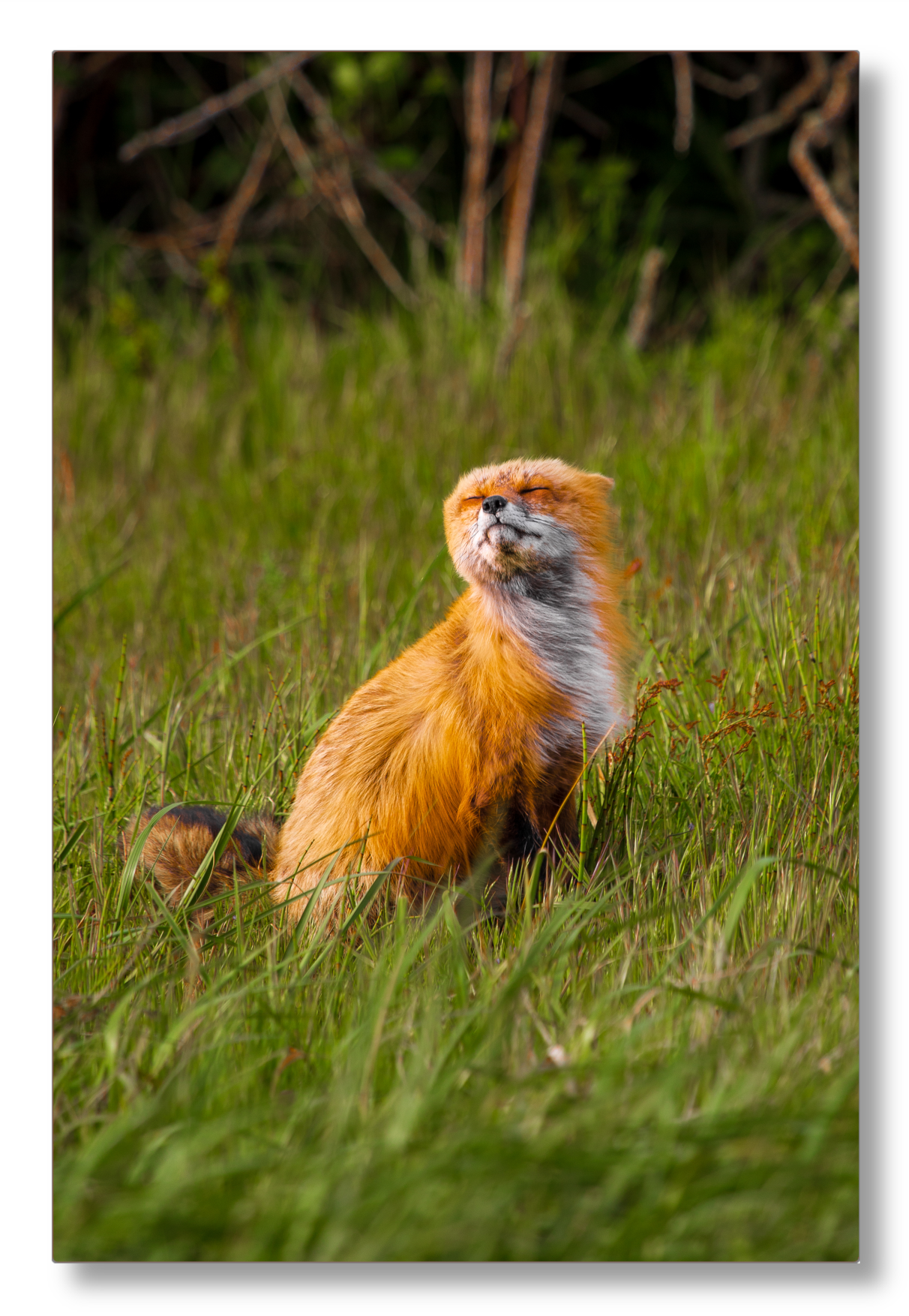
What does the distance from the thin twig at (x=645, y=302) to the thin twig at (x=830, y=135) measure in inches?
28.2

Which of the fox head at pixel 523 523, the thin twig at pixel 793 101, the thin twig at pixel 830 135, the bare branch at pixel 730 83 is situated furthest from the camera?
the bare branch at pixel 730 83

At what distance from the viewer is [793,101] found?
3867 millimetres

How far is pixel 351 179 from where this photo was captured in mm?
4918

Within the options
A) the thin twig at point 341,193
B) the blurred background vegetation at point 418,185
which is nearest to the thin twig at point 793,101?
the blurred background vegetation at point 418,185

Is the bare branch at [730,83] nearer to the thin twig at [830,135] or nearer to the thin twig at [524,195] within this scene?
the thin twig at [830,135]

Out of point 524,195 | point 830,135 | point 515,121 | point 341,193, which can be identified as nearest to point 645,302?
point 524,195

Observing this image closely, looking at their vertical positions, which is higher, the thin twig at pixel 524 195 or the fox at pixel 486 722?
the thin twig at pixel 524 195

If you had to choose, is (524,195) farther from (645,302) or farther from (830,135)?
(830,135)

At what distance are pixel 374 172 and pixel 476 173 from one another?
1.40 feet

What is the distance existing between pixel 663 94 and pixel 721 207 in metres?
0.65

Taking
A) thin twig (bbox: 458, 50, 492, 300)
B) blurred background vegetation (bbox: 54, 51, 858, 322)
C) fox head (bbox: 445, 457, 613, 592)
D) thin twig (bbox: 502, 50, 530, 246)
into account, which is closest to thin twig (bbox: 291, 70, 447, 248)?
blurred background vegetation (bbox: 54, 51, 858, 322)

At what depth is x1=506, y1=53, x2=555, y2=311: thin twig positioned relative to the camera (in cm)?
487

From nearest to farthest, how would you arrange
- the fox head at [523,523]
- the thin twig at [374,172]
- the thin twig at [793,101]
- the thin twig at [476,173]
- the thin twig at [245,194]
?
1. the fox head at [523,523]
2. the thin twig at [793,101]
3. the thin twig at [374,172]
4. the thin twig at [476,173]
5. the thin twig at [245,194]

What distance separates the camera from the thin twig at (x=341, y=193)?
474 centimetres
